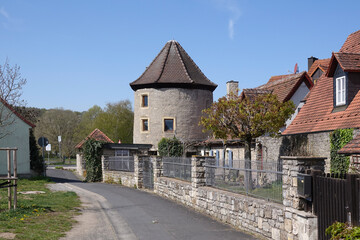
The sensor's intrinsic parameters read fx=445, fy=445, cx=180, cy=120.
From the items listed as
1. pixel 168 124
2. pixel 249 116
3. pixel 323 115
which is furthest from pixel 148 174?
pixel 168 124

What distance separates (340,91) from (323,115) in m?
1.34

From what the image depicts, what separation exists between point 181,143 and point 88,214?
25893 millimetres

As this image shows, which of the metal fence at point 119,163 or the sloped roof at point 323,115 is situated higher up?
the sloped roof at point 323,115

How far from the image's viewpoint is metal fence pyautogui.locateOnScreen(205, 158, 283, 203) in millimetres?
10666

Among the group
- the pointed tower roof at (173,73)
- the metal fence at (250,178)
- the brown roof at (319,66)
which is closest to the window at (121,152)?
the pointed tower roof at (173,73)

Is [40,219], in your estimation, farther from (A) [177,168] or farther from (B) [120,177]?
(B) [120,177]

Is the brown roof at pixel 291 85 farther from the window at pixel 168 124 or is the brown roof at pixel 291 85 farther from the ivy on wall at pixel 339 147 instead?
the window at pixel 168 124

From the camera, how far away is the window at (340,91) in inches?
658

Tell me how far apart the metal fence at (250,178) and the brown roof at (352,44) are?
8413mm

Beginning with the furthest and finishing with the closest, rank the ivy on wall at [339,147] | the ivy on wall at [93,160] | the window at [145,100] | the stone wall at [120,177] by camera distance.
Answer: the window at [145,100]
the ivy on wall at [93,160]
the stone wall at [120,177]
the ivy on wall at [339,147]

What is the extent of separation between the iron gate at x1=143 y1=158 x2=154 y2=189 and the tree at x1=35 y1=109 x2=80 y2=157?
45808 millimetres

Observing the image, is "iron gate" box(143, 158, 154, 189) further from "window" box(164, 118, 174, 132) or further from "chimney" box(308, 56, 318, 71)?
"chimney" box(308, 56, 318, 71)

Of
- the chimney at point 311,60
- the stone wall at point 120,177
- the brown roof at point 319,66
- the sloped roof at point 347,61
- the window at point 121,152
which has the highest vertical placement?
the chimney at point 311,60

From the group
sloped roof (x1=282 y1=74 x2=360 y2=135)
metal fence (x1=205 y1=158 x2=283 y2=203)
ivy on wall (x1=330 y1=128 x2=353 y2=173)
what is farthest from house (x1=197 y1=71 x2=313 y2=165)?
metal fence (x1=205 y1=158 x2=283 y2=203)
